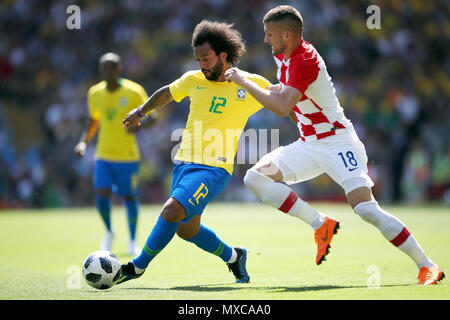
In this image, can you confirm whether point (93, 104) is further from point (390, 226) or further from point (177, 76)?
point (177, 76)

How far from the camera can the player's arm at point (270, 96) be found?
555cm

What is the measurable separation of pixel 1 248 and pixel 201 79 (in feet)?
18.0

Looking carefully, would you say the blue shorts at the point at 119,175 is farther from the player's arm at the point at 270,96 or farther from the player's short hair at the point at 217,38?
the player's arm at the point at 270,96

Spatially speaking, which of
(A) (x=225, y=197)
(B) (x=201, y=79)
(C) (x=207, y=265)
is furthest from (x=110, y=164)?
(A) (x=225, y=197)

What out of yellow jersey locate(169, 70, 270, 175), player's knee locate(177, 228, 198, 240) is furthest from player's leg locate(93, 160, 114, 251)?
yellow jersey locate(169, 70, 270, 175)

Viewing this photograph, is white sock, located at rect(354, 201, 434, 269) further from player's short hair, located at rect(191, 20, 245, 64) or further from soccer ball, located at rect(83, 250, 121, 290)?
soccer ball, located at rect(83, 250, 121, 290)

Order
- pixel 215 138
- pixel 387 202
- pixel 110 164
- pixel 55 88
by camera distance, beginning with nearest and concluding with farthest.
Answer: pixel 215 138, pixel 110 164, pixel 387 202, pixel 55 88

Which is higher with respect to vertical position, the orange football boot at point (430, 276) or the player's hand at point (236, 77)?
the player's hand at point (236, 77)

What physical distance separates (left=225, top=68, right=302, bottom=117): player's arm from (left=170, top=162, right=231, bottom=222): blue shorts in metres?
0.90

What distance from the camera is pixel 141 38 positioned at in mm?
23109

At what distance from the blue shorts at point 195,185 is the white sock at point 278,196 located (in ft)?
0.89

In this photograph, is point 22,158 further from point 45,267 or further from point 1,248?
point 45,267

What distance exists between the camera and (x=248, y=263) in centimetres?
802

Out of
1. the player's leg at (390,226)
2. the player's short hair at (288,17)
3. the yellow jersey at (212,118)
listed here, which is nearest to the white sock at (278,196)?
the yellow jersey at (212,118)
